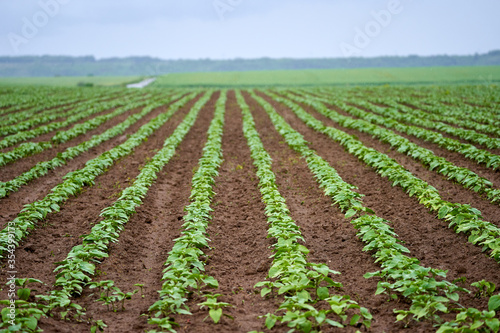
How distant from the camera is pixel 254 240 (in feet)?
22.9

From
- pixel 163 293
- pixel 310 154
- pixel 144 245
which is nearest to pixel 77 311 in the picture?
pixel 163 293

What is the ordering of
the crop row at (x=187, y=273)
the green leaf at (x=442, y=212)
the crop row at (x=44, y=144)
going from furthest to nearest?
the crop row at (x=44, y=144)
the green leaf at (x=442, y=212)
the crop row at (x=187, y=273)

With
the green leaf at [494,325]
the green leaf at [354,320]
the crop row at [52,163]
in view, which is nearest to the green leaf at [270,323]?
the green leaf at [354,320]

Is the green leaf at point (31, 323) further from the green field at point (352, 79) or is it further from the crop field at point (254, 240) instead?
the green field at point (352, 79)

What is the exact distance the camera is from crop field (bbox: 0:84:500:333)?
14.7ft

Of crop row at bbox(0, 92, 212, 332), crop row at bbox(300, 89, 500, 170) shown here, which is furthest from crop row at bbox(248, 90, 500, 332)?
crop row at bbox(300, 89, 500, 170)

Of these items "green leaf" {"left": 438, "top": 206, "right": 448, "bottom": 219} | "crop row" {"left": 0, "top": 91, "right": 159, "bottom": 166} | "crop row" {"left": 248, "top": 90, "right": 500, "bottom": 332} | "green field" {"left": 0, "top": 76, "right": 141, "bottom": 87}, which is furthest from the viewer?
"green field" {"left": 0, "top": 76, "right": 141, "bottom": 87}

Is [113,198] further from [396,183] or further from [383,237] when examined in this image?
[396,183]

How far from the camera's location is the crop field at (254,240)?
176 inches

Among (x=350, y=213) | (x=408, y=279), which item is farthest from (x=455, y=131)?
(x=408, y=279)

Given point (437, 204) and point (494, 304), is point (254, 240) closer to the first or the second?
point (437, 204)

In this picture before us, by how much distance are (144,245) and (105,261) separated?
35.9 inches

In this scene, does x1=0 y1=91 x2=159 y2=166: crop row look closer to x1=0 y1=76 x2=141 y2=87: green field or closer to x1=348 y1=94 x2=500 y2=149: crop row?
x1=348 y1=94 x2=500 y2=149: crop row

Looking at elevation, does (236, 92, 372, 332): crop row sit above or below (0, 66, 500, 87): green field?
below
